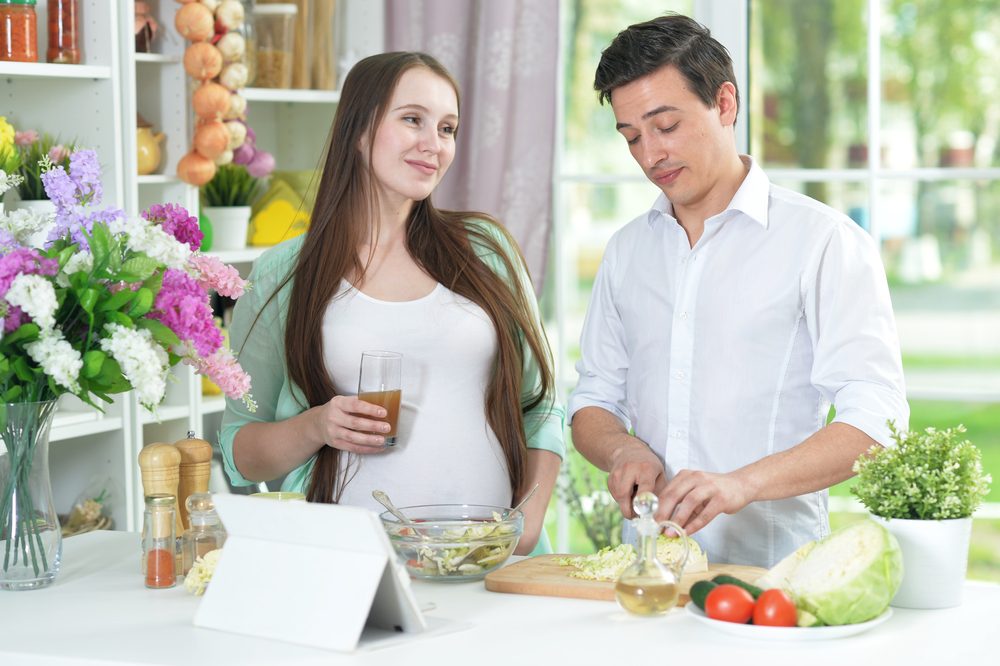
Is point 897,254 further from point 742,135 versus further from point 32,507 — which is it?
point 32,507

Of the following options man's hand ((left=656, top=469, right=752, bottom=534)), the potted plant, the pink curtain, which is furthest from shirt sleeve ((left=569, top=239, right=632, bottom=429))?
the pink curtain

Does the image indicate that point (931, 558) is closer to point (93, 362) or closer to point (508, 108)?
point (93, 362)

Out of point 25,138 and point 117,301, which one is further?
point 25,138

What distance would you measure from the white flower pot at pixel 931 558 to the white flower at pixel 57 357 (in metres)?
1.07

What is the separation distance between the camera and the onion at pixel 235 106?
319 cm

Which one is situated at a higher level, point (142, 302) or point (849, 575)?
point (142, 302)

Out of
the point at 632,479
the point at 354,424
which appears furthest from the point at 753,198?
the point at 354,424

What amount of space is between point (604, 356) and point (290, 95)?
63.2 inches

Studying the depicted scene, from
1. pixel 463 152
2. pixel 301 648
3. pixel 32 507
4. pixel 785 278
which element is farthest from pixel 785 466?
pixel 463 152

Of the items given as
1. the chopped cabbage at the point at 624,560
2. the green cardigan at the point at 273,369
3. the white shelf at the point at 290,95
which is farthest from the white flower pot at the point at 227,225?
the chopped cabbage at the point at 624,560

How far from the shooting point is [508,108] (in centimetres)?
355

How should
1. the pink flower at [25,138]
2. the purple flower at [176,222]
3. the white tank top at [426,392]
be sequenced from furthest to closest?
the pink flower at [25,138], the white tank top at [426,392], the purple flower at [176,222]

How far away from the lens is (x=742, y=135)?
133 inches

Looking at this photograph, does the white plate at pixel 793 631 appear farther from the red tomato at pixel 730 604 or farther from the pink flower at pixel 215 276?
the pink flower at pixel 215 276
